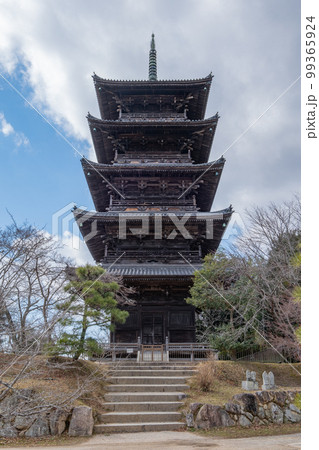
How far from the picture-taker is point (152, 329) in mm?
15938

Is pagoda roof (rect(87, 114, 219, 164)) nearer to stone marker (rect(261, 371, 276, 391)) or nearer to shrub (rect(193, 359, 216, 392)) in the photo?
shrub (rect(193, 359, 216, 392))

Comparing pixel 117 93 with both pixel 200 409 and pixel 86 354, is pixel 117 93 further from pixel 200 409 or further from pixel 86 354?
pixel 200 409

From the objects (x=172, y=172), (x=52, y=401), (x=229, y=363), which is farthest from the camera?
(x=172, y=172)

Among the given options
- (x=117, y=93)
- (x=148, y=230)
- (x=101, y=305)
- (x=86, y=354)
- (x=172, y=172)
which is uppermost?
(x=117, y=93)

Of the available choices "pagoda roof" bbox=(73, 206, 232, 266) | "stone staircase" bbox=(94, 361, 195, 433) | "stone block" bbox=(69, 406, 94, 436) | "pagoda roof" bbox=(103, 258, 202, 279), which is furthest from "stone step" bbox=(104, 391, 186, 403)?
"pagoda roof" bbox=(73, 206, 232, 266)

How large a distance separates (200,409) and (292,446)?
285 centimetres

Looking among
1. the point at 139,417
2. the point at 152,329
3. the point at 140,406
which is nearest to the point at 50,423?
the point at 139,417

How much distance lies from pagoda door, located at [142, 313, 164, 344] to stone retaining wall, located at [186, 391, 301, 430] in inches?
275

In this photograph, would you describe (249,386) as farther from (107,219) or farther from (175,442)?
(107,219)

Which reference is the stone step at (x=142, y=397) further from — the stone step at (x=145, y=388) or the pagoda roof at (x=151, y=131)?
the pagoda roof at (x=151, y=131)

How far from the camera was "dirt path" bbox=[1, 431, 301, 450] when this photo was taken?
641cm

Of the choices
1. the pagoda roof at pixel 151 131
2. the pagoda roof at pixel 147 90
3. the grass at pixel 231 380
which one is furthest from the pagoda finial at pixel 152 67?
the grass at pixel 231 380

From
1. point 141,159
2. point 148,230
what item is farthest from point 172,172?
point 148,230

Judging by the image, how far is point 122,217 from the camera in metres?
16.9
